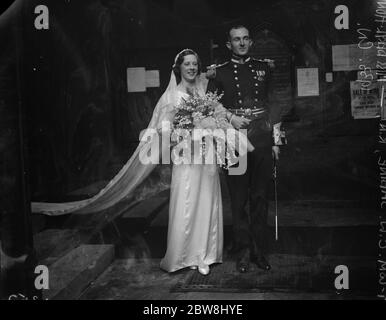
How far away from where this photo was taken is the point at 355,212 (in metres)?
4.57

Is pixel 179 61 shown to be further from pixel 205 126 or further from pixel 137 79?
pixel 205 126

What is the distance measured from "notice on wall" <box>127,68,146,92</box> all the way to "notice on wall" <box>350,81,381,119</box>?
71.0 inches

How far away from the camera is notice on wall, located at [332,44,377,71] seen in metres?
4.48

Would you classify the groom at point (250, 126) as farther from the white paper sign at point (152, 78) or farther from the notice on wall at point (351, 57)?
the notice on wall at point (351, 57)

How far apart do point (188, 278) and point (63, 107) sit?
6.30 ft

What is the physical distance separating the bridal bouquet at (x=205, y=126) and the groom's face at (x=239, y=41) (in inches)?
16.7

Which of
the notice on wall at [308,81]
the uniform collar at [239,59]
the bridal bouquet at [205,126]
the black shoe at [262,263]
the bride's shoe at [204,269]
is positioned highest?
the uniform collar at [239,59]

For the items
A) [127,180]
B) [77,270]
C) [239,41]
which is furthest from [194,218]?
[239,41]

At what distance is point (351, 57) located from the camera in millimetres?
4496

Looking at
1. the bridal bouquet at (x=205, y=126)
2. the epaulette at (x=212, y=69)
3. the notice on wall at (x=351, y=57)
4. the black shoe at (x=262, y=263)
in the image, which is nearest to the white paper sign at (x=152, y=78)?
the bridal bouquet at (x=205, y=126)

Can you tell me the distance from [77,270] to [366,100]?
2.97m

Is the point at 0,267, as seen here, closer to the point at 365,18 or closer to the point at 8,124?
the point at 8,124

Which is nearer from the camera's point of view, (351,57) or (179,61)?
(351,57)

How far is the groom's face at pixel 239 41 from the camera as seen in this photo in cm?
458
